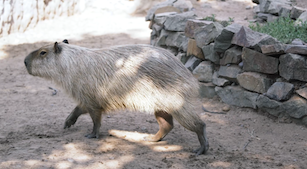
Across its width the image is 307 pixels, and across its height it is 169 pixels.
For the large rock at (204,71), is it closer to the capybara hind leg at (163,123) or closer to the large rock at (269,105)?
the large rock at (269,105)

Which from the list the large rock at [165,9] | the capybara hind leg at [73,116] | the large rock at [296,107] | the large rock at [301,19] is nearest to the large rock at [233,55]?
the large rock at [296,107]

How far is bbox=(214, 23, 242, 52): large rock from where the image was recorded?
16.1ft

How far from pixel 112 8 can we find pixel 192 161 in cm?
834

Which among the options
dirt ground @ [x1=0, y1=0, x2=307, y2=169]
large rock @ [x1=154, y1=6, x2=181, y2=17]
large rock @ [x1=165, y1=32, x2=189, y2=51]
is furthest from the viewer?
large rock @ [x1=154, y1=6, x2=181, y2=17]

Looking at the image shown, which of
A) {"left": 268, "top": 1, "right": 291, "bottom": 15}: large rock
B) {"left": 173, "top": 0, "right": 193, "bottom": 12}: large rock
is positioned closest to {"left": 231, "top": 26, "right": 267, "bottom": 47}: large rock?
{"left": 268, "top": 1, "right": 291, "bottom": 15}: large rock

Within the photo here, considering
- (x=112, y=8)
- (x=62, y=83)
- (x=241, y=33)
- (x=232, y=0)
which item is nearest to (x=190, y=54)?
(x=241, y=33)

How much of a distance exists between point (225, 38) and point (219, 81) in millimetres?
652

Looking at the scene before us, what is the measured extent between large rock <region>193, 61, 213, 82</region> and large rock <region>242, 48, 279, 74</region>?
2.22ft

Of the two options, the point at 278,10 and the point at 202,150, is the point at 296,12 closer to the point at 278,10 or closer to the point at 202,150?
the point at 278,10

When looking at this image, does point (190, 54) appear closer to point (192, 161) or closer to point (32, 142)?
point (192, 161)

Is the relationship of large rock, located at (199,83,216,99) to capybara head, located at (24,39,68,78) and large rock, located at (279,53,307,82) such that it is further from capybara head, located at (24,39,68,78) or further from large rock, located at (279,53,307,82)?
capybara head, located at (24,39,68,78)

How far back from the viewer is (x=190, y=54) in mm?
5715

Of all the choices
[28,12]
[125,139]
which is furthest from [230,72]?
[28,12]

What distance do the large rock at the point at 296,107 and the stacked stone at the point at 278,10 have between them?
210 cm
